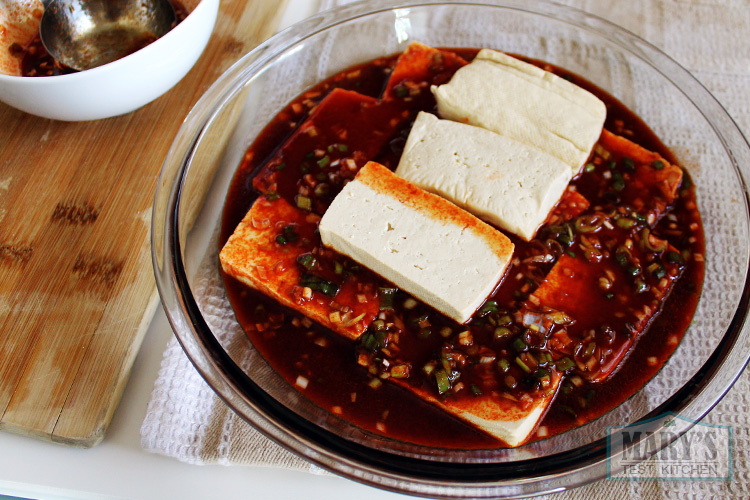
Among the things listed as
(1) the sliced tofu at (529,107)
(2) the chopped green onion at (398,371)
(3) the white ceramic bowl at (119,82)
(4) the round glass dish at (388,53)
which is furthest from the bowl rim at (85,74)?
(2) the chopped green onion at (398,371)

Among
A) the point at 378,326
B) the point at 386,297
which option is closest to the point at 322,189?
the point at 386,297

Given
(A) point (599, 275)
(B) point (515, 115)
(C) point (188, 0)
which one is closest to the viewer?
(A) point (599, 275)

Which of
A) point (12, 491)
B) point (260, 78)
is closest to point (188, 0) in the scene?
point (260, 78)

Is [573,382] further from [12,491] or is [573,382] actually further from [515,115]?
[12,491]

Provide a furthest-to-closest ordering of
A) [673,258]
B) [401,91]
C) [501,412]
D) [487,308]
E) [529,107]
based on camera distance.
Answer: [401,91]
[529,107]
[673,258]
[487,308]
[501,412]

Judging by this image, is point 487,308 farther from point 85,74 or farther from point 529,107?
point 85,74

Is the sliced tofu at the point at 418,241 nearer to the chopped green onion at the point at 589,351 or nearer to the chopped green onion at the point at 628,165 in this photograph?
the chopped green onion at the point at 589,351

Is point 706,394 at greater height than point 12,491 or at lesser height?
greater
